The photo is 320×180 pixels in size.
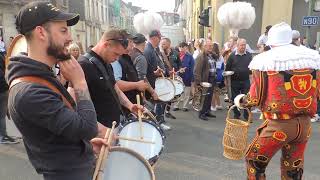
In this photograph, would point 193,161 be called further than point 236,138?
Yes

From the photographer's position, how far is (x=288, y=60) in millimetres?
3102

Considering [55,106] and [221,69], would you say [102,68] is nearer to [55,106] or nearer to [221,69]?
[55,106]

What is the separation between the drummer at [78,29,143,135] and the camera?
10.4 ft

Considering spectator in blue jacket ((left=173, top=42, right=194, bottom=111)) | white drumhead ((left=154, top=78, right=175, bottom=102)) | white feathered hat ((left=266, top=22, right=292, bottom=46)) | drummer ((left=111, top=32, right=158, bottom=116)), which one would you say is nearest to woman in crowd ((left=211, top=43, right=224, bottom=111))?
spectator in blue jacket ((left=173, top=42, right=194, bottom=111))

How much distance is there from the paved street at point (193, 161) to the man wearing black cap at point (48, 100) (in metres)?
2.89

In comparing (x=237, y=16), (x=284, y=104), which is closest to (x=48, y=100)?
(x=284, y=104)

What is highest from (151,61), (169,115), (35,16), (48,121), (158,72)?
(35,16)

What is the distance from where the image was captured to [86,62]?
10.4 feet

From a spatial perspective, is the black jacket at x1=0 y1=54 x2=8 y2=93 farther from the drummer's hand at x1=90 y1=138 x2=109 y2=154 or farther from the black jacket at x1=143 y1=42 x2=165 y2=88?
the drummer's hand at x1=90 y1=138 x2=109 y2=154

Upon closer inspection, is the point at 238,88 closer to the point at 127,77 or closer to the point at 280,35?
the point at 127,77

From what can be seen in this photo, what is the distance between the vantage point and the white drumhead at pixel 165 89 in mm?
6488

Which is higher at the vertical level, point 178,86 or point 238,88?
point 178,86

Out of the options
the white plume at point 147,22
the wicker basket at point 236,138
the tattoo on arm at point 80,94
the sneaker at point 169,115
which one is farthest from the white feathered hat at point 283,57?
the white plume at point 147,22

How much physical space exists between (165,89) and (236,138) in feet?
8.38
